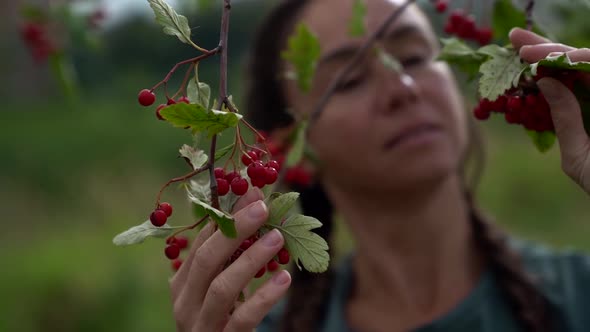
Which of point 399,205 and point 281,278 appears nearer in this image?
point 281,278

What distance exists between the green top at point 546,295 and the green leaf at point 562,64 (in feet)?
3.51

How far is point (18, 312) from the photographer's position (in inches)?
105

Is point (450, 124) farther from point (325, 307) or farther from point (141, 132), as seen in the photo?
point (141, 132)

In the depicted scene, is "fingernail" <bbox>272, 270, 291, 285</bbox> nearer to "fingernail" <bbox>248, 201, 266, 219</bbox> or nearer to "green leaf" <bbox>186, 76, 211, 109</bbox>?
"fingernail" <bbox>248, 201, 266, 219</bbox>

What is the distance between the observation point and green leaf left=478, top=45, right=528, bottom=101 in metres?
0.67

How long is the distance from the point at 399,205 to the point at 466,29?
0.60 meters

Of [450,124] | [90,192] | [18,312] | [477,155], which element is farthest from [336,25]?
[90,192]

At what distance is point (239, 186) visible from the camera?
63 centimetres

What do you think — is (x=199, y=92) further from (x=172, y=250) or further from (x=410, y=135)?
(x=410, y=135)

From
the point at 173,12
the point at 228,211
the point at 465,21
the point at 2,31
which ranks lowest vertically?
the point at 2,31

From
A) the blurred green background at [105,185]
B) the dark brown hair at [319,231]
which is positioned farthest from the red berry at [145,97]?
the blurred green background at [105,185]

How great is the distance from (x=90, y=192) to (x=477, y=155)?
7.04 feet

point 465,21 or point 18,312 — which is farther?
point 18,312

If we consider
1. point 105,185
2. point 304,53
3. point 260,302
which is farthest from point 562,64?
point 105,185
